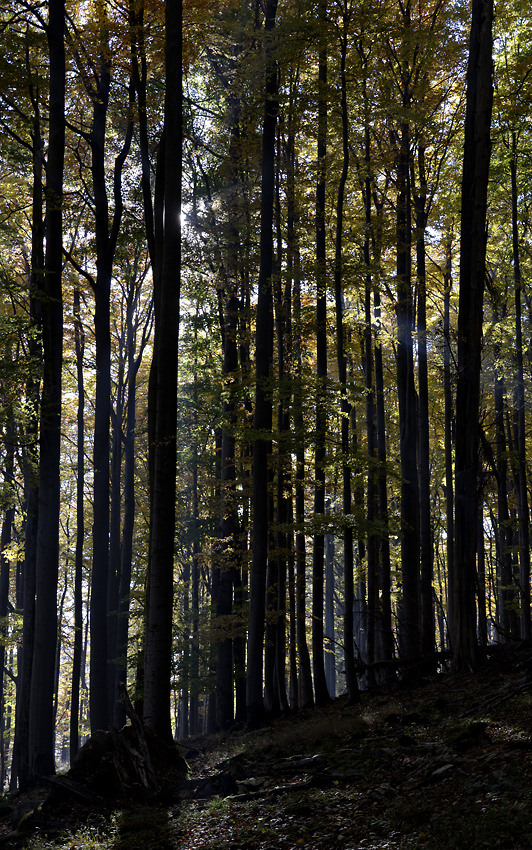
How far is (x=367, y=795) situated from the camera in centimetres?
571

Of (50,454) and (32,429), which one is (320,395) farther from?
(32,429)

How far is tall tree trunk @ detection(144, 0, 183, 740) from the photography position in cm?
943

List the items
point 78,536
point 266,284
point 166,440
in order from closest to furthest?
point 166,440 → point 266,284 → point 78,536

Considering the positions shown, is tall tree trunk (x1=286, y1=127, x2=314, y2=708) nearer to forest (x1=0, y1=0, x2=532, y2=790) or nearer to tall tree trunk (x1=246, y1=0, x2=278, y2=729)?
forest (x1=0, y1=0, x2=532, y2=790)

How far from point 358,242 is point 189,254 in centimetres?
397

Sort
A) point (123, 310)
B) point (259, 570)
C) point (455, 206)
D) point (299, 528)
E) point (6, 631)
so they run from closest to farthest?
point (299, 528)
point (259, 570)
point (455, 206)
point (6, 631)
point (123, 310)

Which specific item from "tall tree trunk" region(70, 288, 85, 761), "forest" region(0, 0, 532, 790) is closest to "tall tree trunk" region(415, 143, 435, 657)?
"forest" region(0, 0, 532, 790)

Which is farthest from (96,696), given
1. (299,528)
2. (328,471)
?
(328,471)

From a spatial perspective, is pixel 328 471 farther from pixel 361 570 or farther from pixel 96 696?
pixel 361 570

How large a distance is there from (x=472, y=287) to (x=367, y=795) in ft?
25.6

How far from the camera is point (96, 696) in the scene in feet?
45.2

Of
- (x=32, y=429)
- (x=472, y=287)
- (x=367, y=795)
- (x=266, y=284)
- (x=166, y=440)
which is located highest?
(x=266, y=284)

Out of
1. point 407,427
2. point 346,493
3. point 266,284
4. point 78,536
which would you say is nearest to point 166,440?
point 346,493

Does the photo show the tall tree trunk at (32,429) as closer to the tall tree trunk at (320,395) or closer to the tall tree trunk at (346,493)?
the tall tree trunk at (320,395)
